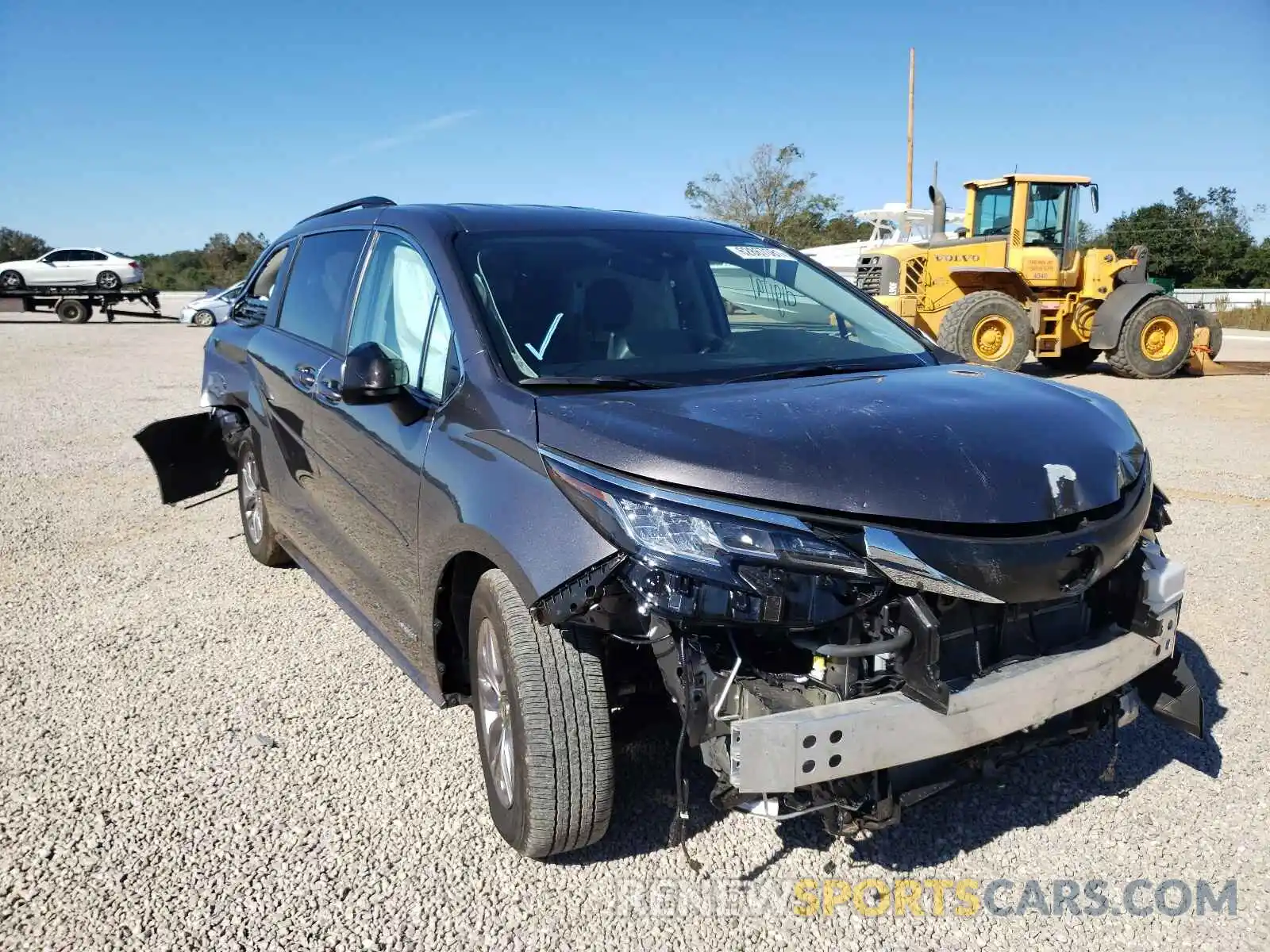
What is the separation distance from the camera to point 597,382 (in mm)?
2746

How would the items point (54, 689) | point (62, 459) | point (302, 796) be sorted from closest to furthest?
point (302, 796) → point (54, 689) → point (62, 459)

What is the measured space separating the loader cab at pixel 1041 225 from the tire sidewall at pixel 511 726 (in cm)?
1400

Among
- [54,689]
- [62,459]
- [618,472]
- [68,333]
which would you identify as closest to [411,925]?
[618,472]

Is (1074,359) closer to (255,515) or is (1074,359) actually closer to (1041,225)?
(1041,225)

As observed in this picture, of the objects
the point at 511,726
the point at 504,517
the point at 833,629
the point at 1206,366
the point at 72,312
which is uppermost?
the point at 504,517

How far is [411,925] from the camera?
2.47 meters

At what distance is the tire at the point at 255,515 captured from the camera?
500cm

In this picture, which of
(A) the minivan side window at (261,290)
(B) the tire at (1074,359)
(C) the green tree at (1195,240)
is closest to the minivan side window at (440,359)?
(A) the minivan side window at (261,290)

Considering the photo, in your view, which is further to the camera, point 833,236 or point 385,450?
point 833,236

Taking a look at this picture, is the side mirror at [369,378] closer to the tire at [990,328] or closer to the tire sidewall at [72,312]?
the tire at [990,328]

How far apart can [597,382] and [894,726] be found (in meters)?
1.22

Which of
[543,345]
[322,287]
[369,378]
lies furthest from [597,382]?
[322,287]

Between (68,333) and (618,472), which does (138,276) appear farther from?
(618,472)

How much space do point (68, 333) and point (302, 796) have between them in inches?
1068
